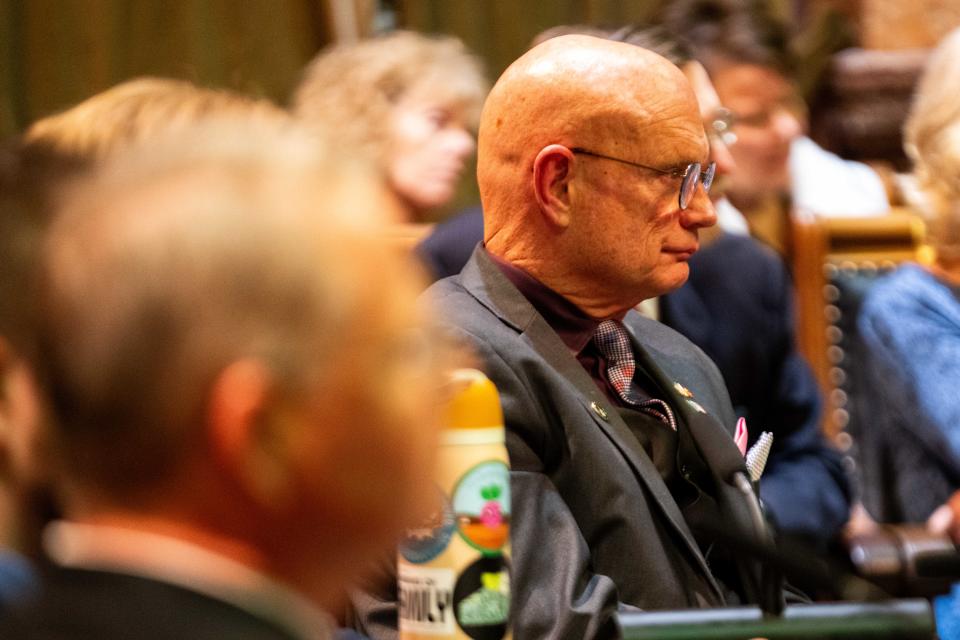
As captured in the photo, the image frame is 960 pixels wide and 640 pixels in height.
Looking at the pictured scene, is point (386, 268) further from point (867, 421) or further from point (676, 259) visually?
point (867, 421)

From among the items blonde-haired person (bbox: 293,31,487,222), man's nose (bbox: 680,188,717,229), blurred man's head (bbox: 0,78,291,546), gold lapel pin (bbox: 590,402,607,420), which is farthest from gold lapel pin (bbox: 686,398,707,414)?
blonde-haired person (bbox: 293,31,487,222)

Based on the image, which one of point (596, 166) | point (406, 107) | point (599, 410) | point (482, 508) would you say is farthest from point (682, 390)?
point (406, 107)

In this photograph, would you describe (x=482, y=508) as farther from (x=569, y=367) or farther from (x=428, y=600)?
(x=569, y=367)

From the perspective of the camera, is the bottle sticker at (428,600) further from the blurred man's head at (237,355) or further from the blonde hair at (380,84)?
the blonde hair at (380,84)

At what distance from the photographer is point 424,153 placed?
3.22 meters

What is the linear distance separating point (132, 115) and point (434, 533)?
0.40m

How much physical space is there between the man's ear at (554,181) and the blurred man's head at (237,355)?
3.07ft

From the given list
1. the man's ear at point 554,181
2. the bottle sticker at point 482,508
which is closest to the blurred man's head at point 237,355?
the bottle sticker at point 482,508

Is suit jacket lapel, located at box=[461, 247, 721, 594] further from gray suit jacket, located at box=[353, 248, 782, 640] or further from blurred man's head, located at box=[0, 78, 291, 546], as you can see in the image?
blurred man's head, located at box=[0, 78, 291, 546]

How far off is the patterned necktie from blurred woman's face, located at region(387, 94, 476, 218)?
1468 mm

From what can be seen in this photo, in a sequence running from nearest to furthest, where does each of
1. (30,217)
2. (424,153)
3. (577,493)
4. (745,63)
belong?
(30,217), (577,493), (745,63), (424,153)

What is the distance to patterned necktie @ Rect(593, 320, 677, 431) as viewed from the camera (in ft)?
5.62

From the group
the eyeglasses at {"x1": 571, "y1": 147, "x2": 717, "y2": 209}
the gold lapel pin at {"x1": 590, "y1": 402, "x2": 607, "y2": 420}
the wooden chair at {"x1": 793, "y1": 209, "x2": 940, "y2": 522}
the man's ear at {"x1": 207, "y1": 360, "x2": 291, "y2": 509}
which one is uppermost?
the man's ear at {"x1": 207, "y1": 360, "x2": 291, "y2": 509}

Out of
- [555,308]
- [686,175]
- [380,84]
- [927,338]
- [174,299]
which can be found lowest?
[927,338]
